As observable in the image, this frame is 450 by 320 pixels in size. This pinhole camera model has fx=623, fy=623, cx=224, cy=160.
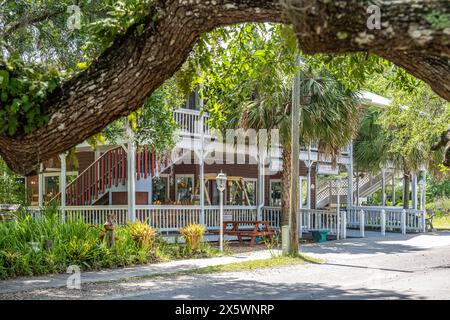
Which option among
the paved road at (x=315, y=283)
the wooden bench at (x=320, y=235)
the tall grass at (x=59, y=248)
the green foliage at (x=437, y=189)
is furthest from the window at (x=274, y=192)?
the green foliage at (x=437, y=189)

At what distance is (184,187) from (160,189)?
131cm

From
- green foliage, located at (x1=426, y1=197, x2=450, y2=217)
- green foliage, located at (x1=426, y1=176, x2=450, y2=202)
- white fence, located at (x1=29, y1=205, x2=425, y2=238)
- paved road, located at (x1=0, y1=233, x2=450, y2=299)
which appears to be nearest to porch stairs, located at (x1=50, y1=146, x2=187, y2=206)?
white fence, located at (x1=29, y1=205, x2=425, y2=238)

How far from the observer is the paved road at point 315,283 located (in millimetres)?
11023

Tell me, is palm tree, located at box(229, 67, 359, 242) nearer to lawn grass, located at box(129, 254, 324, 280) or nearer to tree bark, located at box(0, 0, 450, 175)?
lawn grass, located at box(129, 254, 324, 280)

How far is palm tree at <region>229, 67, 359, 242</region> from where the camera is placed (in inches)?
816

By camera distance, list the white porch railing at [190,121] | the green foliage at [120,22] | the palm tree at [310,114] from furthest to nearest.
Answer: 1. the white porch railing at [190,121]
2. the palm tree at [310,114]
3. the green foliage at [120,22]

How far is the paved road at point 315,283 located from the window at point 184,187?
10739mm

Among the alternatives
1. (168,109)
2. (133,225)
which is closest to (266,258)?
(133,225)

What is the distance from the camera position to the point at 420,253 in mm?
19250

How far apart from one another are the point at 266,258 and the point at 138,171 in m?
6.51

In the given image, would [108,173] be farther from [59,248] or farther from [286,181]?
[59,248]

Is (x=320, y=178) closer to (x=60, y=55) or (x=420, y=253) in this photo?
(x=420, y=253)

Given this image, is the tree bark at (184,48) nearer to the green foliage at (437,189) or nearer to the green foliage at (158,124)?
the green foliage at (158,124)

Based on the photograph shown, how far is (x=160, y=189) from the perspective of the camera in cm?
2736
